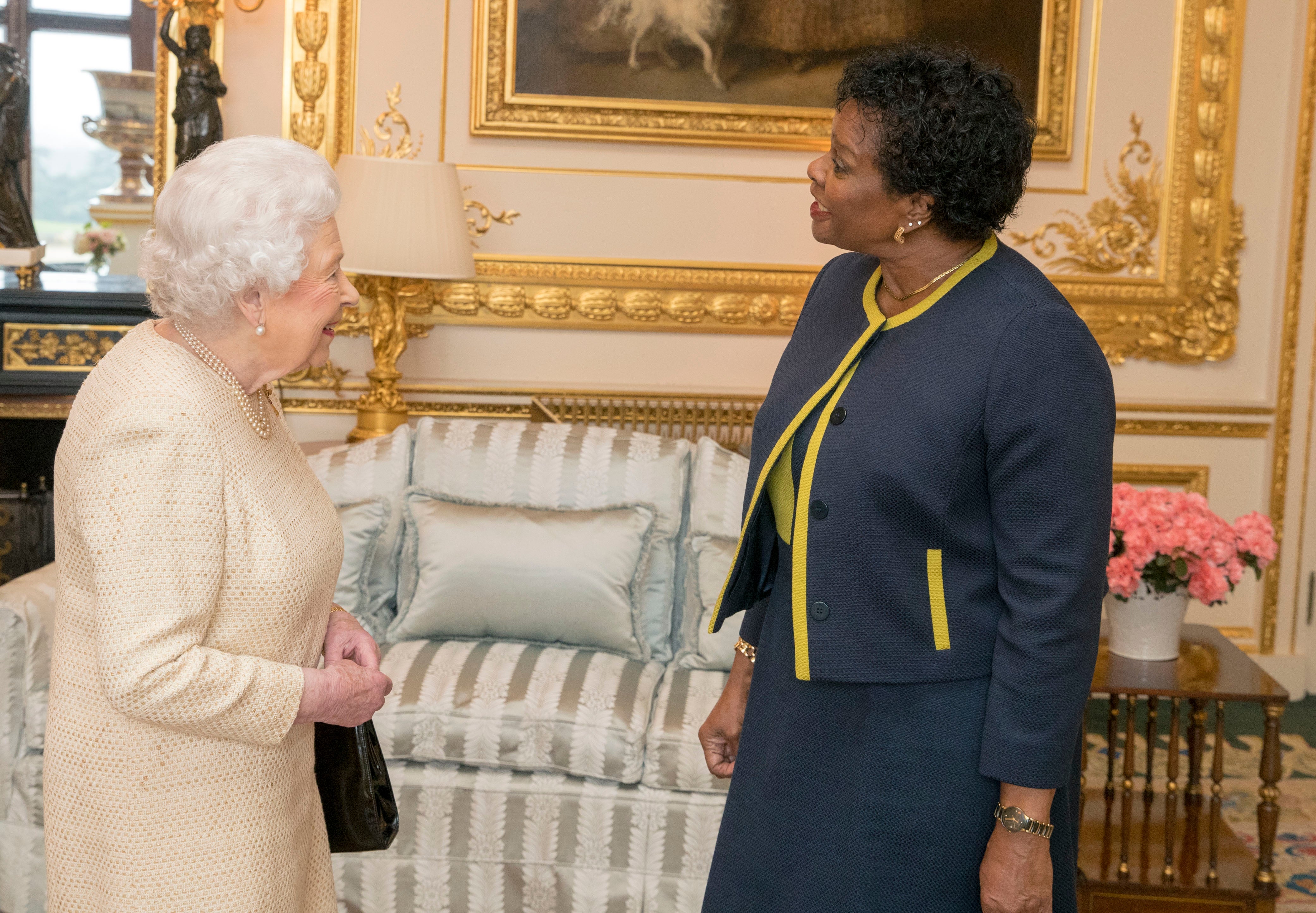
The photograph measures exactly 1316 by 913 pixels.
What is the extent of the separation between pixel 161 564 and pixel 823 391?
80 cm

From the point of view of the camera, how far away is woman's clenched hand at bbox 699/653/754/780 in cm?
185

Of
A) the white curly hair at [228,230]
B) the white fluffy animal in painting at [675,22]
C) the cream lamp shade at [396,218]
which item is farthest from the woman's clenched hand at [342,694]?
the white fluffy animal in painting at [675,22]

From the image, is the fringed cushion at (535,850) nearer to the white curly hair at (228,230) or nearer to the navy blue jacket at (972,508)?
the navy blue jacket at (972,508)

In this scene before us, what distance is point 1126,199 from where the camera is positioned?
487cm

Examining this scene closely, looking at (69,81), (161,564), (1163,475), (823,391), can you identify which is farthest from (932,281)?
(69,81)

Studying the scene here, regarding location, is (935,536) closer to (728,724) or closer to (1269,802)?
(728,724)

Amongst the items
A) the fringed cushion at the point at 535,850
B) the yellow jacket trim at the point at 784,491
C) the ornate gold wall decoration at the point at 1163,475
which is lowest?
the fringed cushion at the point at 535,850

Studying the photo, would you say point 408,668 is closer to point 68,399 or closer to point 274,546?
point 274,546

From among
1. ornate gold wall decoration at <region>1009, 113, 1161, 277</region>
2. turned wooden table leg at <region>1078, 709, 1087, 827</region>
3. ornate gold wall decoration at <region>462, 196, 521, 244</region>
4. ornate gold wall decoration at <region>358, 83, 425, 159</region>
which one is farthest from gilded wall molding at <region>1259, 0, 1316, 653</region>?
ornate gold wall decoration at <region>358, 83, 425, 159</region>

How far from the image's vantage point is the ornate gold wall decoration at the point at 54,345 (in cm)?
422

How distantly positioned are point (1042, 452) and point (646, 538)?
6.35ft

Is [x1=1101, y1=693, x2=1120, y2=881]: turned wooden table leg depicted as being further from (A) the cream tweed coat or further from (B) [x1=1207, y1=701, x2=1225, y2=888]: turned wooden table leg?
(A) the cream tweed coat

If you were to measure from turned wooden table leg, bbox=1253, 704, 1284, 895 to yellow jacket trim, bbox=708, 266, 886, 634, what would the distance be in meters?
1.73

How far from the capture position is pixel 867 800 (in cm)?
152
